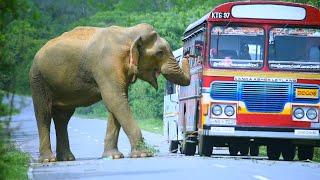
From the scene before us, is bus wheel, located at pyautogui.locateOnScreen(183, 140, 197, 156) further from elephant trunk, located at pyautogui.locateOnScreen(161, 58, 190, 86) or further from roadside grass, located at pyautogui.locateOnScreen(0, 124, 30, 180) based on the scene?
roadside grass, located at pyautogui.locateOnScreen(0, 124, 30, 180)

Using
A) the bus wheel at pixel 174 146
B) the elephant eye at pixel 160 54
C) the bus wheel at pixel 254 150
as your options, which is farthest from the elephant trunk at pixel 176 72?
the bus wheel at pixel 174 146

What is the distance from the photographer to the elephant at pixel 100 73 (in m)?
23.9

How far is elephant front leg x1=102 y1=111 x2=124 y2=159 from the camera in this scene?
2378 cm

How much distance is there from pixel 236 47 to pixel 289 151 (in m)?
3.27

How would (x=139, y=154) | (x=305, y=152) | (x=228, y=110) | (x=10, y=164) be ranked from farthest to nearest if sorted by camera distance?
(x=305, y=152), (x=228, y=110), (x=139, y=154), (x=10, y=164)

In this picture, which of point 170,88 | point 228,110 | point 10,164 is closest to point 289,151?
point 228,110

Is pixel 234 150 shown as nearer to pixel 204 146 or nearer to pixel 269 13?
pixel 204 146

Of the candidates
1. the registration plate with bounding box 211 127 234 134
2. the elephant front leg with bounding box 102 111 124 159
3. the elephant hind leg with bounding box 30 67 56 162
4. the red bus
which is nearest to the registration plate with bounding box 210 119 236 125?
the red bus

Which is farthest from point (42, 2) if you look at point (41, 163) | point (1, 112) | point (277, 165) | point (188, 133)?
point (188, 133)

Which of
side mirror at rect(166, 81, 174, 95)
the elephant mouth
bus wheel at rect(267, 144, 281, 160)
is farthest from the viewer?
side mirror at rect(166, 81, 174, 95)

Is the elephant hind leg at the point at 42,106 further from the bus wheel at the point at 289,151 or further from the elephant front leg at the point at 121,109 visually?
the bus wheel at the point at 289,151

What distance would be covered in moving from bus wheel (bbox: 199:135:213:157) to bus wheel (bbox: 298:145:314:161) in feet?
8.91

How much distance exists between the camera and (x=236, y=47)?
2481cm

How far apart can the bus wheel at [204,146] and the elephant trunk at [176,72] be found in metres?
1.38
